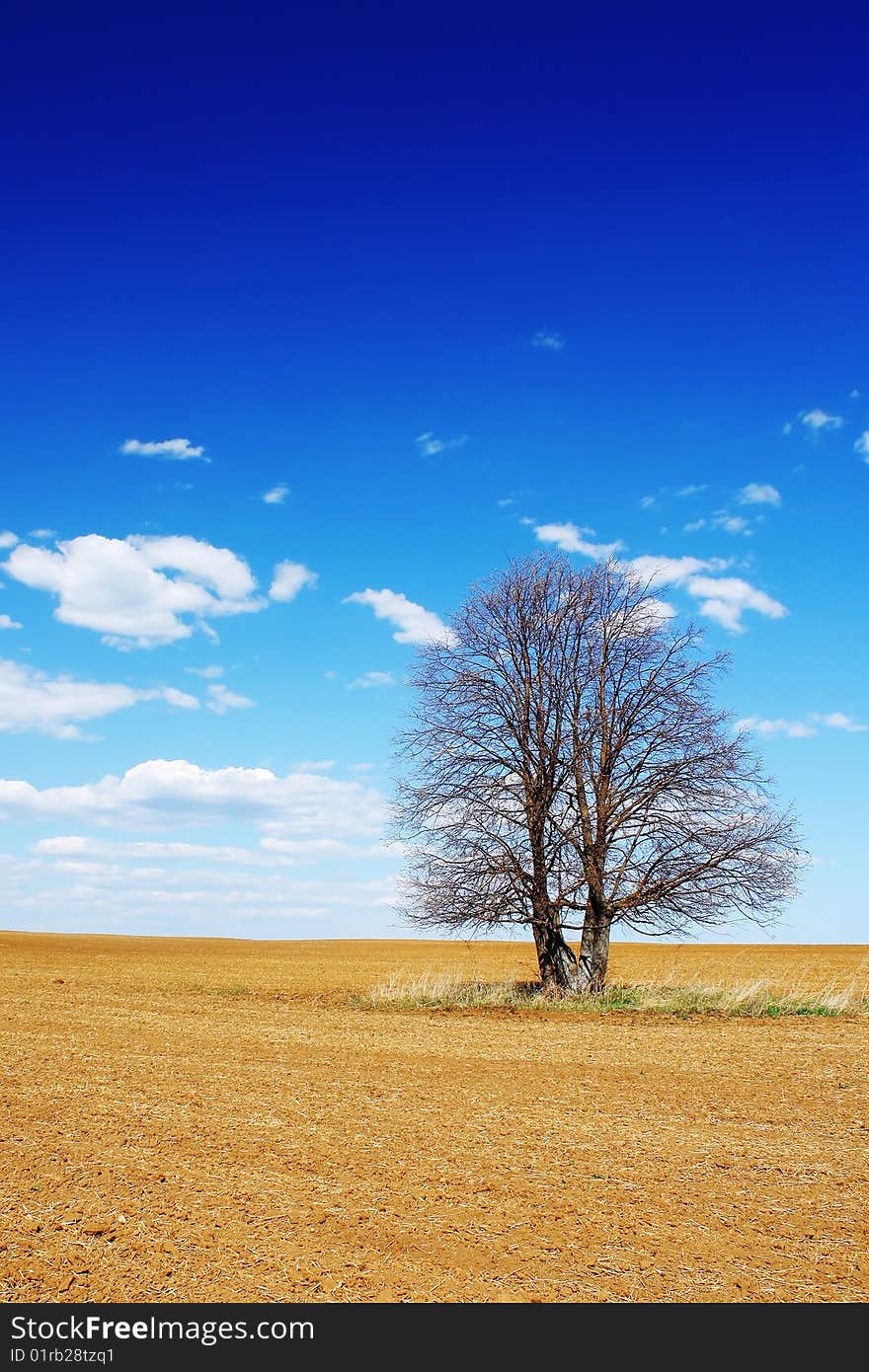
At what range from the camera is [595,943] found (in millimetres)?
21500

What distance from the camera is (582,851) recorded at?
2116 cm

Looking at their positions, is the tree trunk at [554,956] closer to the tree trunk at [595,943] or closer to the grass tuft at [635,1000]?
the tree trunk at [595,943]

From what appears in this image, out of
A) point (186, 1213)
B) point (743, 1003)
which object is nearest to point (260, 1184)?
point (186, 1213)

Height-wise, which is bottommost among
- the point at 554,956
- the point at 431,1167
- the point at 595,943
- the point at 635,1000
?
the point at 635,1000

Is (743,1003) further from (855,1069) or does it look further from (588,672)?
(588,672)

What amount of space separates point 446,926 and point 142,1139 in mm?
13847

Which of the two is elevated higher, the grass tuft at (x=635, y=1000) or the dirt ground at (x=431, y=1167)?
the dirt ground at (x=431, y=1167)

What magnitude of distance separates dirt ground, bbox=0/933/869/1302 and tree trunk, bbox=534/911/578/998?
5970 mm

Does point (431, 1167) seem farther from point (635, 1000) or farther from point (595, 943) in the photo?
point (595, 943)

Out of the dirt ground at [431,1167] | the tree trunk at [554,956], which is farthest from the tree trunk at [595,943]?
the dirt ground at [431,1167]

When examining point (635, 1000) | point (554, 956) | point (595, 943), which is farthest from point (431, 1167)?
point (595, 943)

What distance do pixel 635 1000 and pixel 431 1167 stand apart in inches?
525

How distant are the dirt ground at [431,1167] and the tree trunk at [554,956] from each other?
19.6ft

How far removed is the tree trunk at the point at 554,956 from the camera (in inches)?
834
